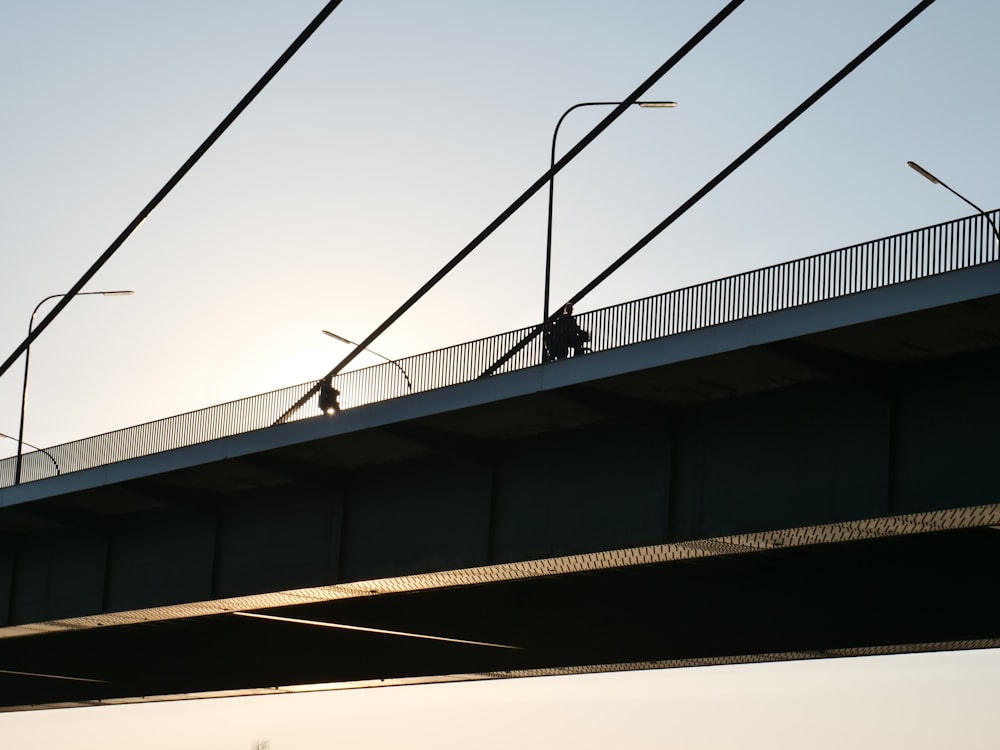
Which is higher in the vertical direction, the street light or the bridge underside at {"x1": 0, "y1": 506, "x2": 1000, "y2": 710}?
the street light

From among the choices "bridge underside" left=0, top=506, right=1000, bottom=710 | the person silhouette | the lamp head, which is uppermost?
the lamp head

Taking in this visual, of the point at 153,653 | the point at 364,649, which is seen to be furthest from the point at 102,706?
the point at 364,649

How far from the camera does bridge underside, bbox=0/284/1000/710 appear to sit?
20.7 meters

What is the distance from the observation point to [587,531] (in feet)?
80.6

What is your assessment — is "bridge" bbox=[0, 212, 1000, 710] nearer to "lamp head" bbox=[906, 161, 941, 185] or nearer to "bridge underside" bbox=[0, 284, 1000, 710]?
"bridge underside" bbox=[0, 284, 1000, 710]

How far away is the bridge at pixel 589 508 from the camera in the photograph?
20.4m

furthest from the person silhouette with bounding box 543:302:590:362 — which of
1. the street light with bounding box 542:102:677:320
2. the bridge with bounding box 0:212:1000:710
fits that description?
the street light with bounding box 542:102:677:320

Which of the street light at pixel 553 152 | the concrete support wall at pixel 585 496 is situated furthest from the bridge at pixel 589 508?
the street light at pixel 553 152

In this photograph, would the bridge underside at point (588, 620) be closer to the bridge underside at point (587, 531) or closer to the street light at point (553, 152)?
the bridge underside at point (587, 531)

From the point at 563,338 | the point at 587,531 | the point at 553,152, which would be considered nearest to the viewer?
the point at 587,531

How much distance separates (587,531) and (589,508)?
350 millimetres

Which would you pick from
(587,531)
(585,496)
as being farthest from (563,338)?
(587,531)

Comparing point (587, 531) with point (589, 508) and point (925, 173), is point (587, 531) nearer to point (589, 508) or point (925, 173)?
point (589, 508)

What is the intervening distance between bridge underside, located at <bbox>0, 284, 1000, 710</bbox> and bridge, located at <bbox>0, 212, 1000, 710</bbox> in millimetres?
54
